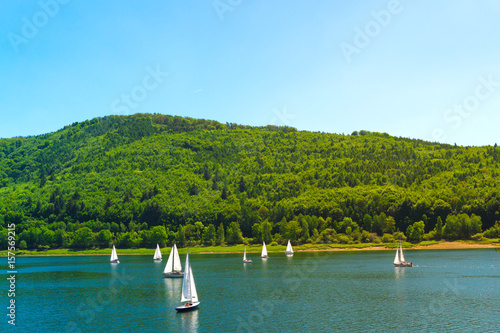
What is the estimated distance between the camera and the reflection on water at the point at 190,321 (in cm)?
5610

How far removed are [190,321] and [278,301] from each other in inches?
720

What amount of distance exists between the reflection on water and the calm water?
5.4 inches

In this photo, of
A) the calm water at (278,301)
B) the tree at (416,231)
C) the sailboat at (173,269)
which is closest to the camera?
the calm water at (278,301)

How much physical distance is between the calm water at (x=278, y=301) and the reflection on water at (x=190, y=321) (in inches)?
5.4

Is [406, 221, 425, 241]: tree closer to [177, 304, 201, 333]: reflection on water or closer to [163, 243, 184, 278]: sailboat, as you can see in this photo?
[163, 243, 184, 278]: sailboat

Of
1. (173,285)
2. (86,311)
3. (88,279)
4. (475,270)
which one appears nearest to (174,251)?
A: (173,285)

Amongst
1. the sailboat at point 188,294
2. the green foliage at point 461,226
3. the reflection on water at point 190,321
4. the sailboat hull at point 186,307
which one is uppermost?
the green foliage at point 461,226

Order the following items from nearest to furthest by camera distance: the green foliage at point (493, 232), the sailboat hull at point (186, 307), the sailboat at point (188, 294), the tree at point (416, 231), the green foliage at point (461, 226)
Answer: the sailboat hull at point (186, 307), the sailboat at point (188, 294), the green foliage at point (493, 232), the green foliage at point (461, 226), the tree at point (416, 231)

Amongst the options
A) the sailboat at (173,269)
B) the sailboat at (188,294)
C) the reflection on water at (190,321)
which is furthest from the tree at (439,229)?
the reflection on water at (190,321)

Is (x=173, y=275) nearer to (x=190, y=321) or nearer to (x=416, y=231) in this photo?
(x=190, y=321)

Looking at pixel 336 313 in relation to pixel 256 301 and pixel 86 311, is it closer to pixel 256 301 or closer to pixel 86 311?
pixel 256 301

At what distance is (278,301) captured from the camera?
7294cm

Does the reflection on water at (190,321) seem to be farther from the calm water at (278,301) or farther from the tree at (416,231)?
the tree at (416,231)

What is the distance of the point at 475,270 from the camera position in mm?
105312
